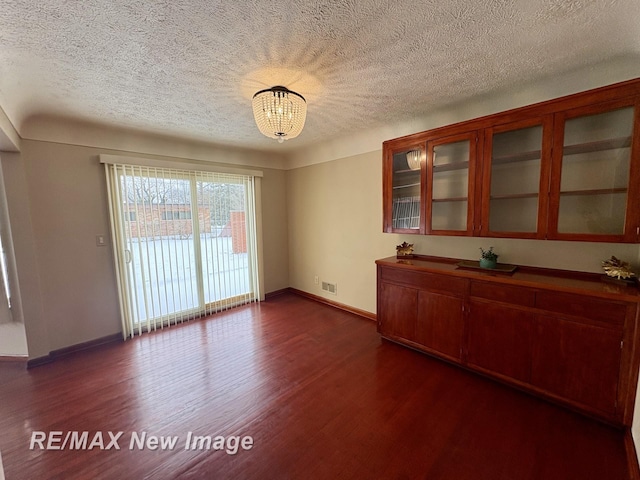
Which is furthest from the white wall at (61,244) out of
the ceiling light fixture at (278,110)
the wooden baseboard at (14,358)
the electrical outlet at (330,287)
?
the electrical outlet at (330,287)

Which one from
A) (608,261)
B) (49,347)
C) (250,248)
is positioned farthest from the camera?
(250,248)

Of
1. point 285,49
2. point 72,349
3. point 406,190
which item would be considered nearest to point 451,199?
point 406,190

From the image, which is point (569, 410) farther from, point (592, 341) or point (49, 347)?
point (49, 347)

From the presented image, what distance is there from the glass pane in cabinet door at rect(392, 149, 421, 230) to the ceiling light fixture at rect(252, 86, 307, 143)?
1.30 metres

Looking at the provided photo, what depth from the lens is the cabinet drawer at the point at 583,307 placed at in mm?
1650

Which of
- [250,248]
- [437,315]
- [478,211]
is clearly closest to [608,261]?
[478,211]

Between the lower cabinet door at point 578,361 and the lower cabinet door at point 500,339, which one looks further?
the lower cabinet door at point 500,339

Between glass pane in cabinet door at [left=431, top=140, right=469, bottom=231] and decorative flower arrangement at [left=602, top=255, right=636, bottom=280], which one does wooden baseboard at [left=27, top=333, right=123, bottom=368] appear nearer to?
glass pane in cabinet door at [left=431, top=140, right=469, bottom=231]

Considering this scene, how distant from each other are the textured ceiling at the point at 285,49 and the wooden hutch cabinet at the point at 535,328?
5.21 feet

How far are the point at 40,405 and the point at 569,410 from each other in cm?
401

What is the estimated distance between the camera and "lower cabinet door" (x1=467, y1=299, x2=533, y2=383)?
199 centimetres

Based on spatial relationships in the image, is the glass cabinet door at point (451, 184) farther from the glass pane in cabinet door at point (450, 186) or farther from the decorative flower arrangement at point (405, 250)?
the decorative flower arrangement at point (405, 250)

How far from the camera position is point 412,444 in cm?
164

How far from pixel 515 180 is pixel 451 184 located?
0.50 m
